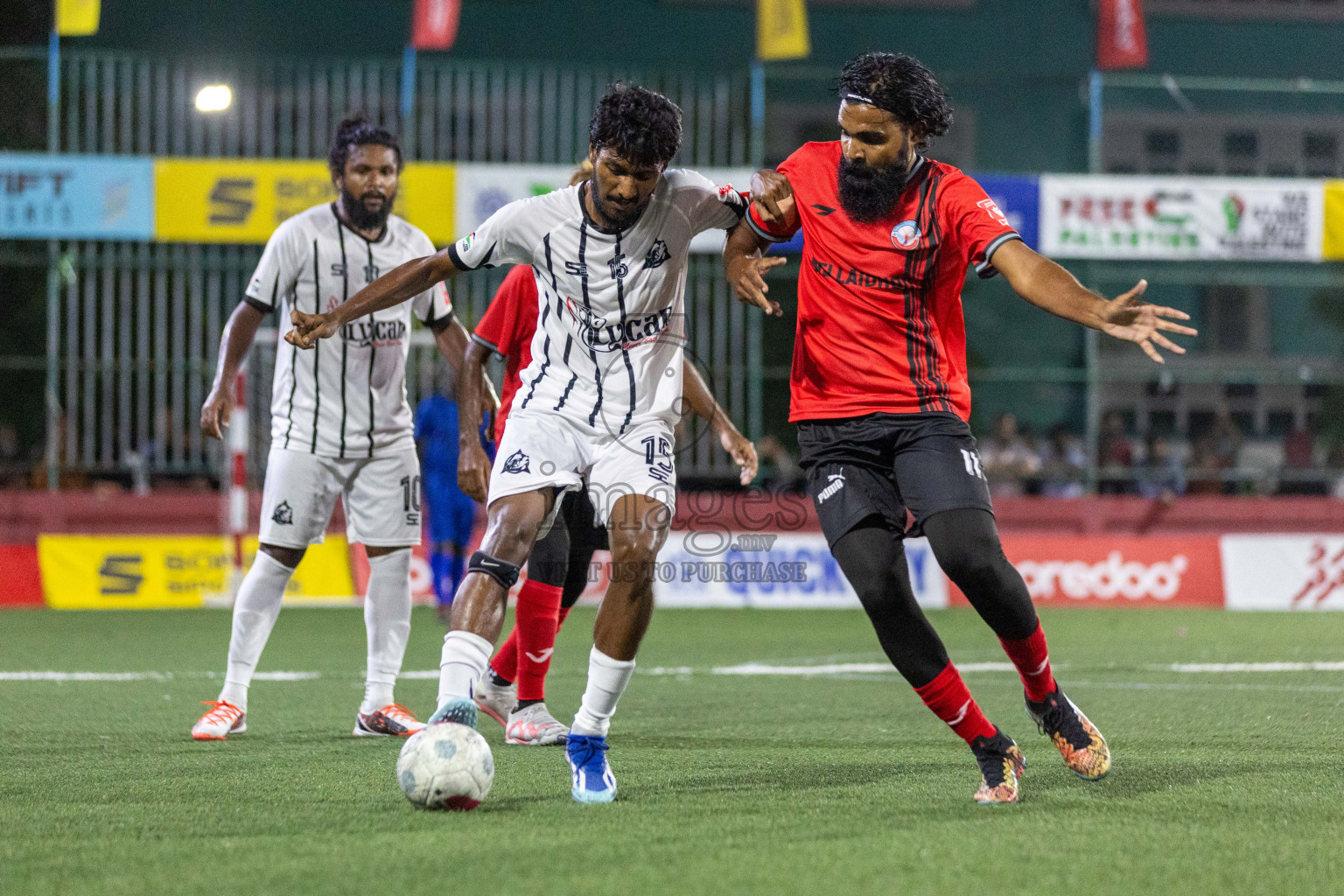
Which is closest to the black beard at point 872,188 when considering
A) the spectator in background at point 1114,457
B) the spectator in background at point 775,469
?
the spectator in background at point 775,469

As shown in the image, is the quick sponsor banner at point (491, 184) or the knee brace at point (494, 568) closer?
the knee brace at point (494, 568)

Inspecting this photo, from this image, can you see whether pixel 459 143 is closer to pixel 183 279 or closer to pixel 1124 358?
pixel 183 279

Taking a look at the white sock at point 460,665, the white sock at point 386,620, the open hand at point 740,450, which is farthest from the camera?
the white sock at point 386,620

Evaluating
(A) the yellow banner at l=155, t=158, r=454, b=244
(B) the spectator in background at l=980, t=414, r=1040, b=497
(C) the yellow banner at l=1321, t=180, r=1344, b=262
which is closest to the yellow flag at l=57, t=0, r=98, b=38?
(A) the yellow banner at l=155, t=158, r=454, b=244

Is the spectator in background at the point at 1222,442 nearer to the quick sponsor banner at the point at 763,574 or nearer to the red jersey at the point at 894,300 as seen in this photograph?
the quick sponsor banner at the point at 763,574

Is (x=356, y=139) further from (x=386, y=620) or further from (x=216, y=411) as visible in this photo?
(x=386, y=620)

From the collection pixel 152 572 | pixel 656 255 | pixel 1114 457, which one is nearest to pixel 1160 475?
pixel 1114 457

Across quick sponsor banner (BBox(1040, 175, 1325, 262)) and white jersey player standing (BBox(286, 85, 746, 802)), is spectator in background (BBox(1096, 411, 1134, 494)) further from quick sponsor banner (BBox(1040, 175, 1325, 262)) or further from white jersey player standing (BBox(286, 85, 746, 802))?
white jersey player standing (BBox(286, 85, 746, 802))

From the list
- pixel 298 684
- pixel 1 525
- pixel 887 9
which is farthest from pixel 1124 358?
pixel 298 684

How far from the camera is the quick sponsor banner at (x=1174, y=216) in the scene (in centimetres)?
1595

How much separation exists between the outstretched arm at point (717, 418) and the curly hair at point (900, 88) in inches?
50.4

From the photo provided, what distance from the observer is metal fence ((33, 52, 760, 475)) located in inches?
621

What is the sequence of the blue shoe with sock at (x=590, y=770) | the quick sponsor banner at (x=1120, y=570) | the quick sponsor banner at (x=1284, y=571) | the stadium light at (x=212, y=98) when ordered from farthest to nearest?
the stadium light at (x=212, y=98), the quick sponsor banner at (x=1120, y=570), the quick sponsor banner at (x=1284, y=571), the blue shoe with sock at (x=590, y=770)

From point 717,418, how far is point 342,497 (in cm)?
169
